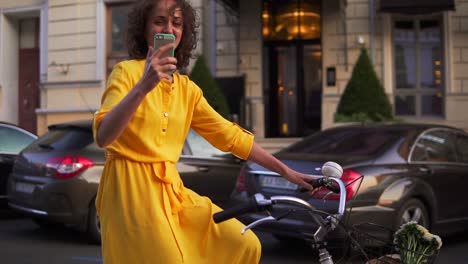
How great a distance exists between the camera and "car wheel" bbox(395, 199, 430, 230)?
5.88m

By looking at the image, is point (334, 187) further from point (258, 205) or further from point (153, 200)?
point (153, 200)

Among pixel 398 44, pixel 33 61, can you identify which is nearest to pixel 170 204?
pixel 398 44

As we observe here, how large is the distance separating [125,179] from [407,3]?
13113 millimetres

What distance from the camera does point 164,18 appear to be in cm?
222

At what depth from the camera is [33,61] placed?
19.1 m

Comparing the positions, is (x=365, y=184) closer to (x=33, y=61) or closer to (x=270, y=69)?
(x=270, y=69)

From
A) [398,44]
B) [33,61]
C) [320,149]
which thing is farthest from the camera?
[33,61]

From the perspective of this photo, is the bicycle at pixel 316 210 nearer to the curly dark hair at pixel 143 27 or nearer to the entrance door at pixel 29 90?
the curly dark hair at pixel 143 27

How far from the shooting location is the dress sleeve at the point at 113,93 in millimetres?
1960

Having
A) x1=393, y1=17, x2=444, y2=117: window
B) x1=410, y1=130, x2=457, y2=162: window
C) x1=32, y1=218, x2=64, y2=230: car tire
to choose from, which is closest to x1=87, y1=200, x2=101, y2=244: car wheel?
x1=32, y1=218, x2=64, y2=230: car tire

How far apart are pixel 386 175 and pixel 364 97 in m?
8.66

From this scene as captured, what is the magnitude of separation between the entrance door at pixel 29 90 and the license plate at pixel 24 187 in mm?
12098

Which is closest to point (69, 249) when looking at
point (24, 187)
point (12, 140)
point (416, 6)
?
point (24, 187)

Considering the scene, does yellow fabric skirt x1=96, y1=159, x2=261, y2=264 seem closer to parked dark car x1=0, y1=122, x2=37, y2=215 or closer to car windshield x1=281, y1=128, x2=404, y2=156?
car windshield x1=281, y1=128, x2=404, y2=156
